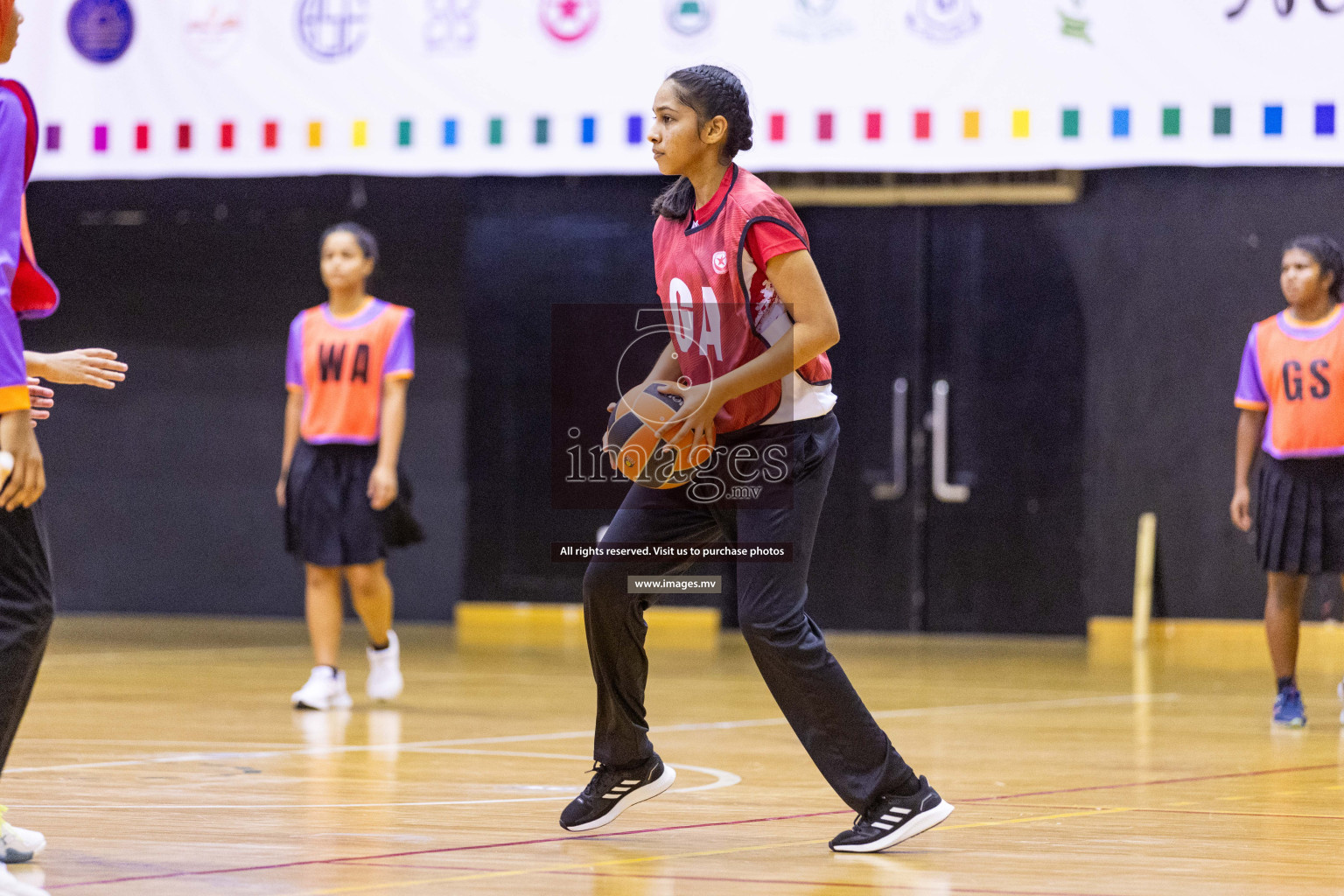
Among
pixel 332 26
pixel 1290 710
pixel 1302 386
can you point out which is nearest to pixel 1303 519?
pixel 1302 386

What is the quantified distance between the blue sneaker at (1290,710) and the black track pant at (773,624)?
300 centimetres

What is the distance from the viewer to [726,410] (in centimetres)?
346

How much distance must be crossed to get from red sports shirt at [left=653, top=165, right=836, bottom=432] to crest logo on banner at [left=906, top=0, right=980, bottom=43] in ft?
16.3

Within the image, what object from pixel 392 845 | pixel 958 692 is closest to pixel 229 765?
pixel 392 845

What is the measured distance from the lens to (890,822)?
3369 millimetres

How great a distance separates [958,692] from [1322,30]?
11.0 feet

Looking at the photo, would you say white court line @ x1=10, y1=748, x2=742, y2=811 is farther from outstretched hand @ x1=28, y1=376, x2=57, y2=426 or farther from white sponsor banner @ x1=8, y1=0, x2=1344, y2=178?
white sponsor banner @ x1=8, y1=0, x2=1344, y2=178

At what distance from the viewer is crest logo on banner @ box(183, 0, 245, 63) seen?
8469 millimetres

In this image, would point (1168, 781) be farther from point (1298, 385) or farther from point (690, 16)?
point (690, 16)

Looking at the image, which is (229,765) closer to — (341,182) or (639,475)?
(639,475)

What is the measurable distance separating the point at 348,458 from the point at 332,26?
290 cm

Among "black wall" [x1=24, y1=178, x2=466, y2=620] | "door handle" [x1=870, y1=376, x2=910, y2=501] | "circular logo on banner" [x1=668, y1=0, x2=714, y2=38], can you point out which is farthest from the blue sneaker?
"black wall" [x1=24, y1=178, x2=466, y2=620]

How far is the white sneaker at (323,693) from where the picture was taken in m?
6.04

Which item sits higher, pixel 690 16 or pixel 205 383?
pixel 690 16
